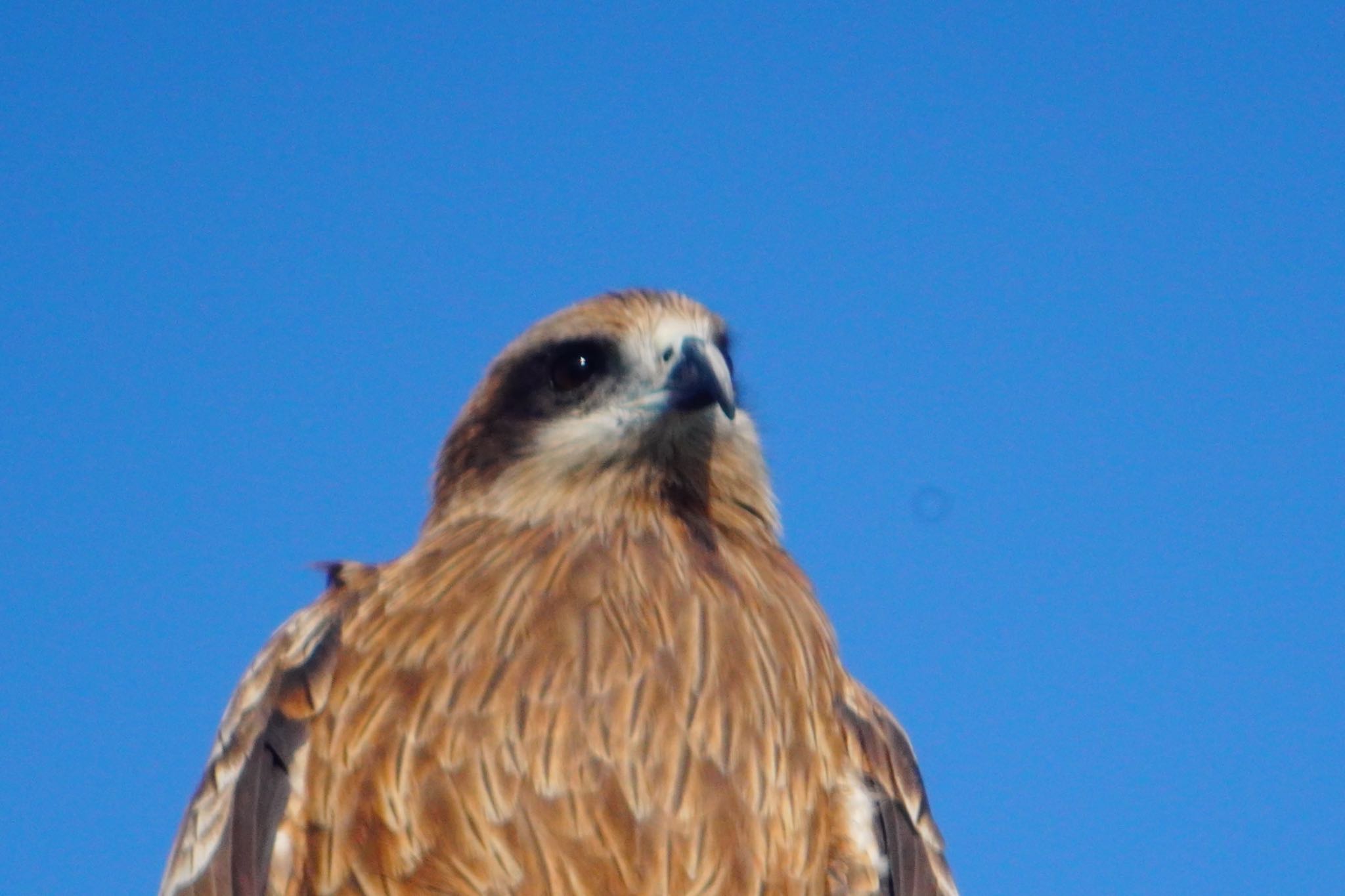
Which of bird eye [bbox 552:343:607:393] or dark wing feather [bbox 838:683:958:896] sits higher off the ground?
bird eye [bbox 552:343:607:393]

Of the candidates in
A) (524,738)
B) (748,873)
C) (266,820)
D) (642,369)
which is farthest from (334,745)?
(642,369)

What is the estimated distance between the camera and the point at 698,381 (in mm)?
5059

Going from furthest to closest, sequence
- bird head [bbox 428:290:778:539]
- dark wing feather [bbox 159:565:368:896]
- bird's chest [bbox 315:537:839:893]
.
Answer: bird head [bbox 428:290:778:539]
dark wing feather [bbox 159:565:368:896]
bird's chest [bbox 315:537:839:893]

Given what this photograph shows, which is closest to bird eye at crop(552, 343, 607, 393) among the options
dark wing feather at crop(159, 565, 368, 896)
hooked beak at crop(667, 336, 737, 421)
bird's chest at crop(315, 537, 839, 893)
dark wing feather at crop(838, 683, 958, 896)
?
hooked beak at crop(667, 336, 737, 421)

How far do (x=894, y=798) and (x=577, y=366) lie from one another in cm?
167

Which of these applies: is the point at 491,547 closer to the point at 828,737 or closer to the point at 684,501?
the point at 684,501

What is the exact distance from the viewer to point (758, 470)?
551 centimetres

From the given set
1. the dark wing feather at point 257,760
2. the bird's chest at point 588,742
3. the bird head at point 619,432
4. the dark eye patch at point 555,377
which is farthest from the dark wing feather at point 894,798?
the dark wing feather at point 257,760

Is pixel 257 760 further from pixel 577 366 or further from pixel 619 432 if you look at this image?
pixel 577 366

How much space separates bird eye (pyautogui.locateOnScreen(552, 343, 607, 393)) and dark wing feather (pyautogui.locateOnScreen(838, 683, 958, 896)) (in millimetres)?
1277

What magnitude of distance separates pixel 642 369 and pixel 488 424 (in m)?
0.64

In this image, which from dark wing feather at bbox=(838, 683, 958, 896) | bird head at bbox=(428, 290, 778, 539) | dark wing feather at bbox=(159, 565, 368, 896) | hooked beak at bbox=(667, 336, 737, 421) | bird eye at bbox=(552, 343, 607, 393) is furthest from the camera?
bird eye at bbox=(552, 343, 607, 393)

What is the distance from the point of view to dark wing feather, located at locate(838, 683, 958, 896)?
481 centimetres

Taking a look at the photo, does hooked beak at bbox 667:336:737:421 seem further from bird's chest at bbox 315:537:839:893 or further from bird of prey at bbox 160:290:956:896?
bird's chest at bbox 315:537:839:893
